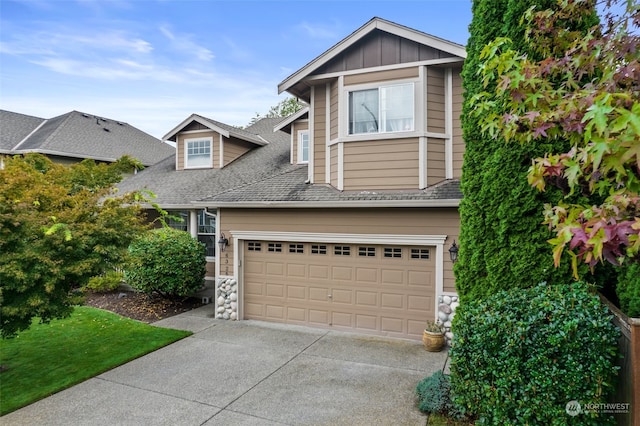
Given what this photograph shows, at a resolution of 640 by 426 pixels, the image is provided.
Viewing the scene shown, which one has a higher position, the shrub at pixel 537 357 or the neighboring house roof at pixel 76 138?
the neighboring house roof at pixel 76 138

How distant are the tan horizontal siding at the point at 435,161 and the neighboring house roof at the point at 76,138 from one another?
1448 cm

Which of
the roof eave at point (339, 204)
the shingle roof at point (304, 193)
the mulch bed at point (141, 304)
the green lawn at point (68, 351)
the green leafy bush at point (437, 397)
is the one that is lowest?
the green lawn at point (68, 351)

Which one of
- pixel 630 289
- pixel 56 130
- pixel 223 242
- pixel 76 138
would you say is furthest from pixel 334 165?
pixel 56 130

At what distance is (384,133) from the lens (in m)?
8.17

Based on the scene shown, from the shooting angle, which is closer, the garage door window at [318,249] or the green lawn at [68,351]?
the green lawn at [68,351]

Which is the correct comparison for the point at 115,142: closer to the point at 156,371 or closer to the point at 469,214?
the point at 156,371

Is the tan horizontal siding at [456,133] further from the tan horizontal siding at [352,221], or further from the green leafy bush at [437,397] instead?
the green leafy bush at [437,397]

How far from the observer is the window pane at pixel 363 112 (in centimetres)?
834

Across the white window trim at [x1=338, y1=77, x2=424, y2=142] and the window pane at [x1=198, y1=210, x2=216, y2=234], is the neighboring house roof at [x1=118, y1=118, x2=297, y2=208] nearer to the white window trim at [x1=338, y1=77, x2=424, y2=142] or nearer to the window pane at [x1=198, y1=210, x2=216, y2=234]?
the window pane at [x1=198, y1=210, x2=216, y2=234]

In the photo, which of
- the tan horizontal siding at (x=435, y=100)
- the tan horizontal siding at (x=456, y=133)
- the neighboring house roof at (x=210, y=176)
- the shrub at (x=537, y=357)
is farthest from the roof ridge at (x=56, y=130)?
the shrub at (x=537, y=357)

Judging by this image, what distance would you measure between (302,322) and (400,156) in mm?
4406

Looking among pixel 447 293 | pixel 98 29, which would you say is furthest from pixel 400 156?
pixel 98 29

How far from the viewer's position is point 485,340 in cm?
380

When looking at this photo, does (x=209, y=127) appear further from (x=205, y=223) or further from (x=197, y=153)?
(x=205, y=223)
